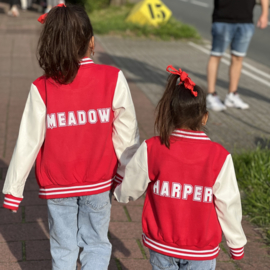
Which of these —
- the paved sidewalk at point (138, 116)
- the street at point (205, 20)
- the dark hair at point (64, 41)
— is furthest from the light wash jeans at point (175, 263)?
the street at point (205, 20)

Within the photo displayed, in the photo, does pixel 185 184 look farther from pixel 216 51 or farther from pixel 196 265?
pixel 216 51

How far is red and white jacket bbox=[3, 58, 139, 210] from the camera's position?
2289mm

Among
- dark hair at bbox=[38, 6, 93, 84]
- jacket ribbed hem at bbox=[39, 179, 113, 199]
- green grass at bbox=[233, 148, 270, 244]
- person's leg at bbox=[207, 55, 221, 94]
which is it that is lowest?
green grass at bbox=[233, 148, 270, 244]

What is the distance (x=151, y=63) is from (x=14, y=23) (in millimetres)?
6111

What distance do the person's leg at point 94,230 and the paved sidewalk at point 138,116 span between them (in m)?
0.51

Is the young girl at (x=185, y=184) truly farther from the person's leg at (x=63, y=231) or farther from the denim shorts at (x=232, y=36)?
the denim shorts at (x=232, y=36)

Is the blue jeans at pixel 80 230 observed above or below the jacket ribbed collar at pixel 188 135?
below

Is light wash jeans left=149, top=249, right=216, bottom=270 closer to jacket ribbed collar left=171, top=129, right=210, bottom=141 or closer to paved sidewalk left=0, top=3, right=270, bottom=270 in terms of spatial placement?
jacket ribbed collar left=171, top=129, right=210, bottom=141

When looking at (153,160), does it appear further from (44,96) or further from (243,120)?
(243,120)

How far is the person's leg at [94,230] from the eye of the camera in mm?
2402

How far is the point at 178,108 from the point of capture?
80.7 inches

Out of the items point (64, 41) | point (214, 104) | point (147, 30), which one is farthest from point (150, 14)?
point (64, 41)

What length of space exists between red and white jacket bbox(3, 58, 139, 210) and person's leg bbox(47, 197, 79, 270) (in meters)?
0.07

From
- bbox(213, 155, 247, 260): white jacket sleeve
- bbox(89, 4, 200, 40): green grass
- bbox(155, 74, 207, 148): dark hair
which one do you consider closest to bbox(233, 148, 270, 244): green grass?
bbox(213, 155, 247, 260): white jacket sleeve
